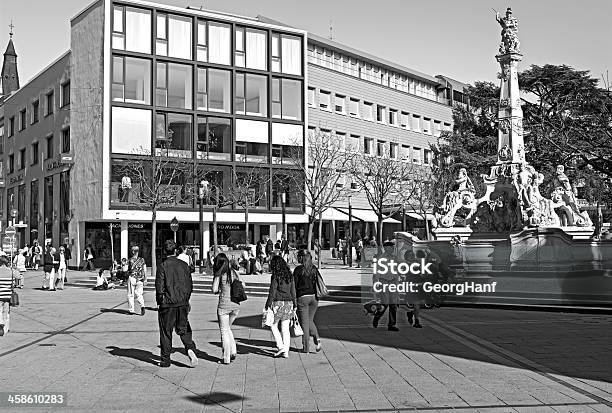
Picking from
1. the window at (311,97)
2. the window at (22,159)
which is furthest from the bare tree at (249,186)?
the window at (22,159)

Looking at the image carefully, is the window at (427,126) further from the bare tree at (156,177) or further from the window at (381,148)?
the bare tree at (156,177)

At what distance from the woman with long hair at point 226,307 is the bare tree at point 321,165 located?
108 ft

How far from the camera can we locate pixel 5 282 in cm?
1350

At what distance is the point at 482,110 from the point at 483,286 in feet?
114

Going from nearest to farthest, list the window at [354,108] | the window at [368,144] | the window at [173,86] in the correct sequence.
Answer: the window at [173,86], the window at [354,108], the window at [368,144]

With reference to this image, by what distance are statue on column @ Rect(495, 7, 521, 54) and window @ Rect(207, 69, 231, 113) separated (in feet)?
77.4

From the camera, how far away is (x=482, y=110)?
50.9 metres

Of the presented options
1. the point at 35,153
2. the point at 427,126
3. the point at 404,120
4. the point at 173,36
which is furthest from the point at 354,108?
the point at 35,153

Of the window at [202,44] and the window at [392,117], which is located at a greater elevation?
the window at [202,44]

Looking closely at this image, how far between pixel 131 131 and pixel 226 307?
35037 millimetres

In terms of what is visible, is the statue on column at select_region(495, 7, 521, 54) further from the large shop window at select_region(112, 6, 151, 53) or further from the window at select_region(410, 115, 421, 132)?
the window at select_region(410, 115, 421, 132)

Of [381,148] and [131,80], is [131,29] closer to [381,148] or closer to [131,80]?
[131,80]

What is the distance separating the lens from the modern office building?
43375mm

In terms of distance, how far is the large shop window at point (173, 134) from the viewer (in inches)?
1745
